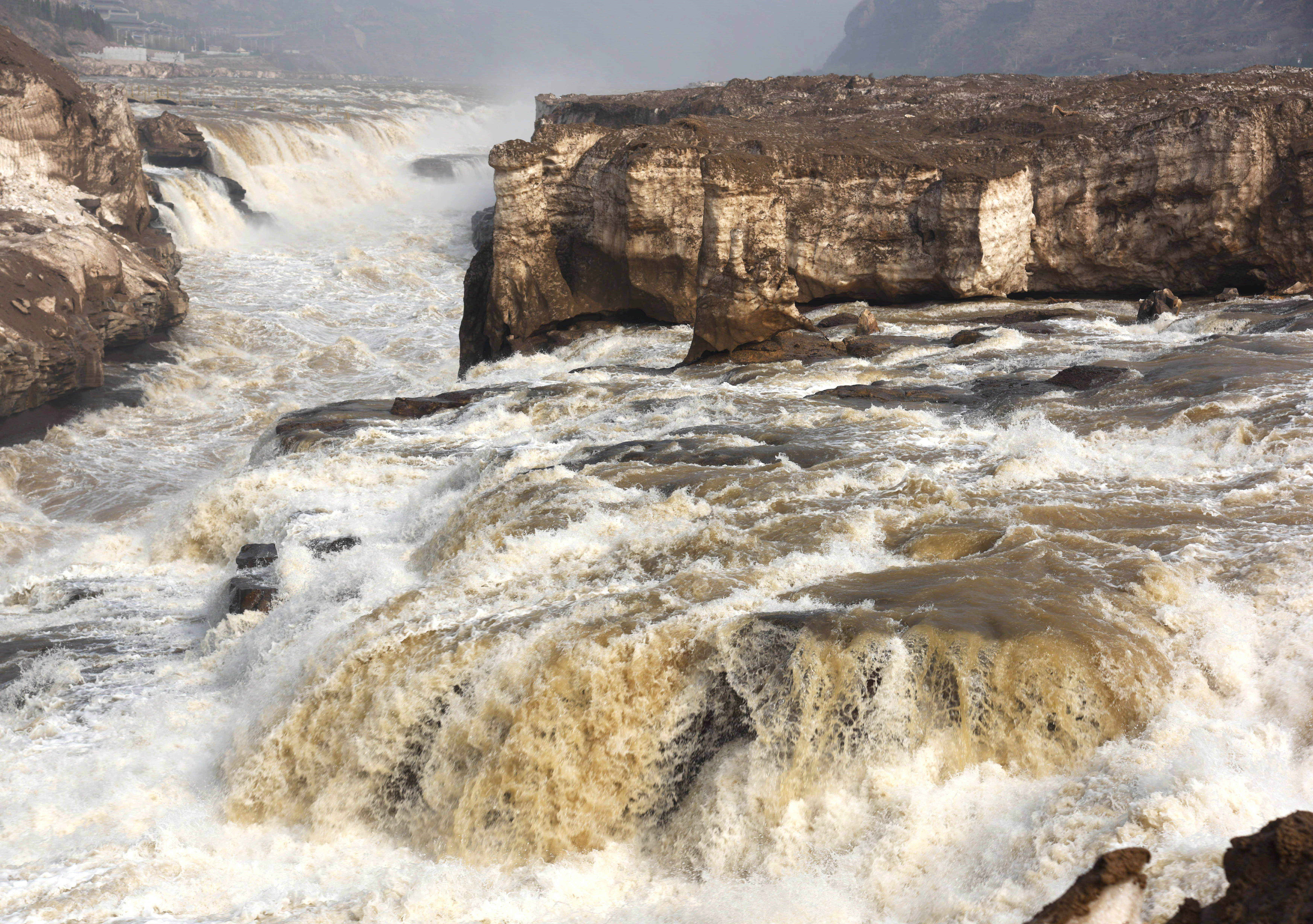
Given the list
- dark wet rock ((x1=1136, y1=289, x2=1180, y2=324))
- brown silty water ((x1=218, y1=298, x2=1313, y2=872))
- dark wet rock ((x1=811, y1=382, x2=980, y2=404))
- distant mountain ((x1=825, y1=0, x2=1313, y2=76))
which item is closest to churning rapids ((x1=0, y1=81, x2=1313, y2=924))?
brown silty water ((x1=218, y1=298, x2=1313, y2=872))

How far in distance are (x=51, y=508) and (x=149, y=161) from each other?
69.4 feet

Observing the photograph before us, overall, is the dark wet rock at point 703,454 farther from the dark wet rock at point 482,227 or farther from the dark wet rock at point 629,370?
the dark wet rock at point 482,227

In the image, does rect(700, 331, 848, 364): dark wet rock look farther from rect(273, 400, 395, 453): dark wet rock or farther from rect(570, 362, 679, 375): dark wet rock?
rect(273, 400, 395, 453): dark wet rock

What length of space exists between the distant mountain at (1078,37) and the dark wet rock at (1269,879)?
54150 millimetres

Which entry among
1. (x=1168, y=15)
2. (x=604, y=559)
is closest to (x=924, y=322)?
(x=604, y=559)

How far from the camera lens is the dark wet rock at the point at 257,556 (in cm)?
1023

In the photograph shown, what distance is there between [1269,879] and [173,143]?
35.0 metres

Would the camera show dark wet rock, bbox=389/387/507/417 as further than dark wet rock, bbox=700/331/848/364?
No

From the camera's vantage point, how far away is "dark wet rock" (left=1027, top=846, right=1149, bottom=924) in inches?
164

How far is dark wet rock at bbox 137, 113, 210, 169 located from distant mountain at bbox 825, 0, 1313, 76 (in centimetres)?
4157

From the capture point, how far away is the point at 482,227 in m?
33.1

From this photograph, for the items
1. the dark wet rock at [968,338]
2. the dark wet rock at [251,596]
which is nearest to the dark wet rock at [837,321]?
the dark wet rock at [968,338]

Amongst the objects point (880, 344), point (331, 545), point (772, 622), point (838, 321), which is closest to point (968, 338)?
point (880, 344)

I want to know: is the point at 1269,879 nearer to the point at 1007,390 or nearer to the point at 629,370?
the point at 1007,390
